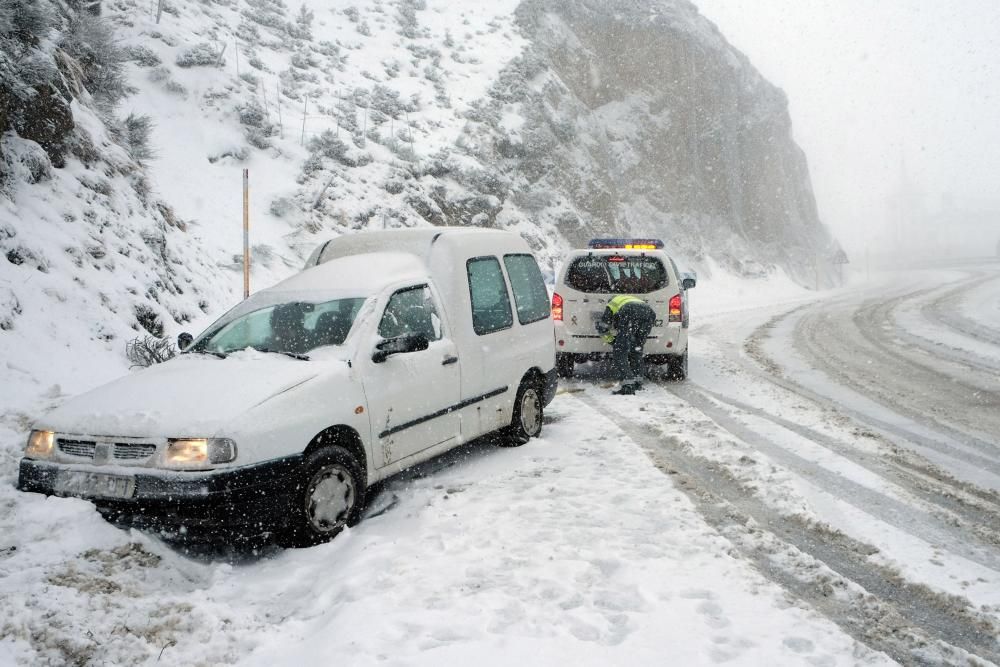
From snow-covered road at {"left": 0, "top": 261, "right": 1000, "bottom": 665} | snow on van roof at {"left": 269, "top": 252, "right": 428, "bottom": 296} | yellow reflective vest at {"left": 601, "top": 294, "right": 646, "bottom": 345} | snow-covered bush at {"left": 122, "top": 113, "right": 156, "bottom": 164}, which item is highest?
snow-covered bush at {"left": 122, "top": 113, "right": 156, "bottom": 164}

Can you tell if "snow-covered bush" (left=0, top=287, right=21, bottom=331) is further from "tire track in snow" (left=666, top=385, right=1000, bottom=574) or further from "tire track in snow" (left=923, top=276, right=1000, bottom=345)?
"tire track in snow" (left=923, top=276, right=1000, bottom=345)

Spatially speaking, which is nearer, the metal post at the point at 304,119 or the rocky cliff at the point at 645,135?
the metal post at the point at 304,119

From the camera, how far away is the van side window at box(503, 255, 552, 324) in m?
7.41

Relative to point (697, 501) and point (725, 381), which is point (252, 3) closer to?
point (725, 381)

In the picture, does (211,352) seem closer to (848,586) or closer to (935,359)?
(848,586)

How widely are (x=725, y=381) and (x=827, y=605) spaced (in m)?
7.15

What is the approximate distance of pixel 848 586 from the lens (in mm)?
4051

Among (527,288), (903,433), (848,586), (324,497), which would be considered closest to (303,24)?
(527,288)

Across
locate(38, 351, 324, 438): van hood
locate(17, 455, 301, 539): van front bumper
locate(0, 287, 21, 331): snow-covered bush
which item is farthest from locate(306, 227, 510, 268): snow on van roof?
locate(0, 287, 21, 331): snow-covered bush

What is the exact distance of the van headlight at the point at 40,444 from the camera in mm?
4496

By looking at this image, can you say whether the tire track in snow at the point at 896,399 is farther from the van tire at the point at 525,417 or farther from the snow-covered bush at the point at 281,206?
the snow-covered bush at the point at 281,206

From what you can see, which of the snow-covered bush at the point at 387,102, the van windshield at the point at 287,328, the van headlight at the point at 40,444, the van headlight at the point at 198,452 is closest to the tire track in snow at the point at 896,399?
the van windshield at the point at 287,328

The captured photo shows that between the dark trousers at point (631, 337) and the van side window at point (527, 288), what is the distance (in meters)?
2.14

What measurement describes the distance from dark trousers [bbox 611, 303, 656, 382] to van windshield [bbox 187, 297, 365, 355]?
5058 millimetres
